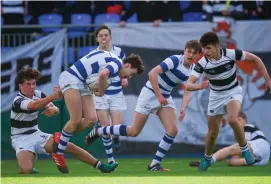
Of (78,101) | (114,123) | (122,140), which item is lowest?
(122,140)

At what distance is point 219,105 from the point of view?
13.9 meters

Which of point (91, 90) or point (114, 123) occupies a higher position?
point (91, 90)

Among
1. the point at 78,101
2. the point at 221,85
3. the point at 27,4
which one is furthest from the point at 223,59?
the point at 27,4

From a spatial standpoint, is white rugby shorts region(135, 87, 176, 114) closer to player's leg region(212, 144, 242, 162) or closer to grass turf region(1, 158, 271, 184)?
grass turf region(1, 158, 271, 184)

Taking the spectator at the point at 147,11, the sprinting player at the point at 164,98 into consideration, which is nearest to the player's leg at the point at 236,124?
the sprinting player at the point at 164,98

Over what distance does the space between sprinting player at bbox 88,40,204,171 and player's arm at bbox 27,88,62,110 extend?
165 cm

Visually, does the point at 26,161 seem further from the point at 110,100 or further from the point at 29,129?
the point at 110,100

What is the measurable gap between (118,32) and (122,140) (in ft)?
7.32

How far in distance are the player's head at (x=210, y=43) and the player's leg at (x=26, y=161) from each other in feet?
9.88

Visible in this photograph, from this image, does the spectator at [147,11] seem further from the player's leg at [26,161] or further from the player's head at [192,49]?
the player's leg at [26,161]

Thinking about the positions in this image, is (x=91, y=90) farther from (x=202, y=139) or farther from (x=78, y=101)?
(x=202, y=139)

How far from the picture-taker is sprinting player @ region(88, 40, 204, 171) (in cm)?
1386

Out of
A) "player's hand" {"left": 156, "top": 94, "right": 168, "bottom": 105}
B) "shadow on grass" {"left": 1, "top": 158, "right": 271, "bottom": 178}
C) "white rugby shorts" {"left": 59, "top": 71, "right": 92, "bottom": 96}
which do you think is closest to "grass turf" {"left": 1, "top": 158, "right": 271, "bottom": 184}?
"shadow on grass" {"left": 1, "top": 158, "right": 271, "bottom": 178}

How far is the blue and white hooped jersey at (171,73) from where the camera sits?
1394 cm
